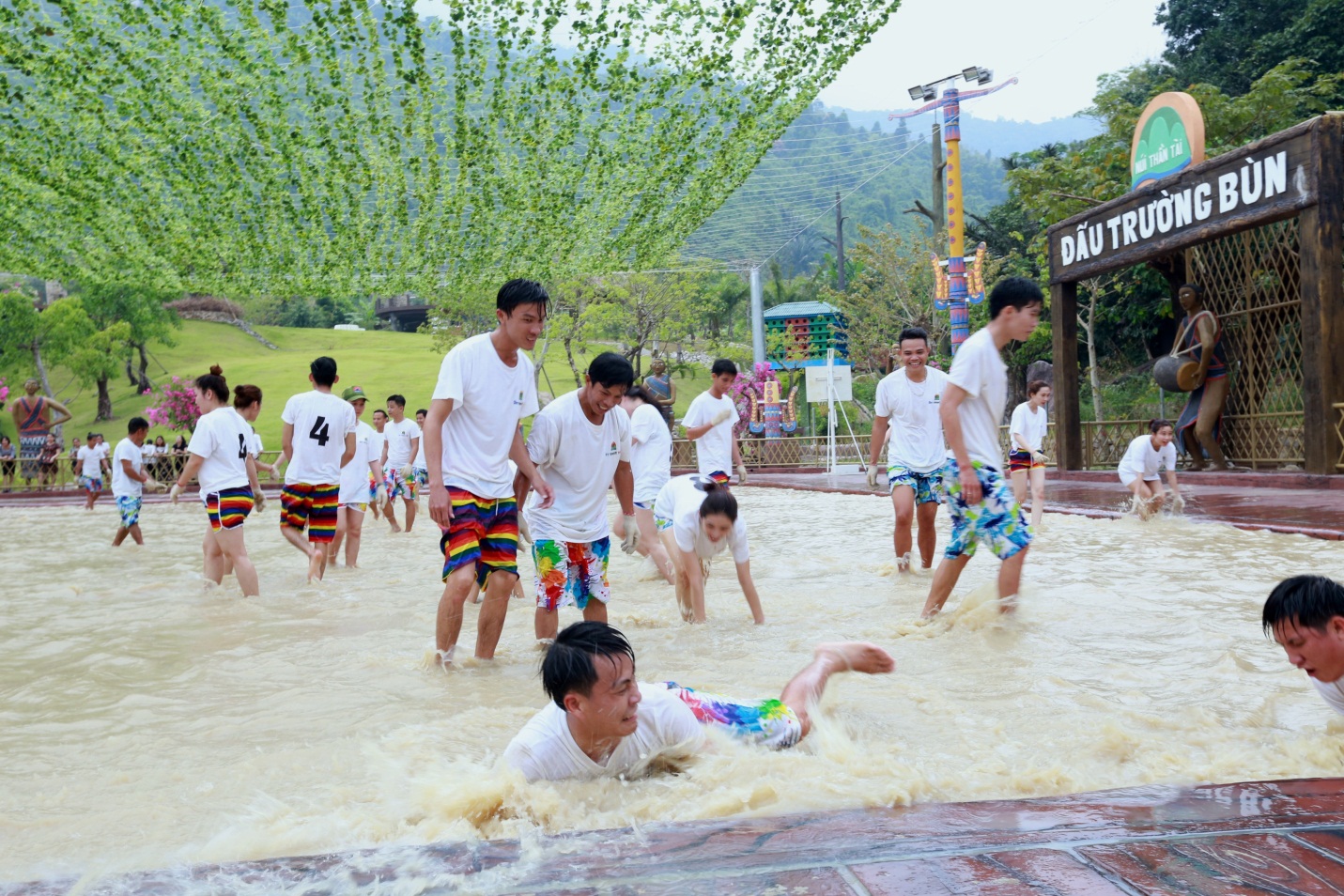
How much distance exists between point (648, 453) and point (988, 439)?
3.37 m

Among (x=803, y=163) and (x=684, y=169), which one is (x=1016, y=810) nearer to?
(x=684, y=169)

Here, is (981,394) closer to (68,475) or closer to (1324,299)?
(1324,299)

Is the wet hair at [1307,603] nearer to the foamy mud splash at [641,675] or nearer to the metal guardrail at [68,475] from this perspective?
the foamy mud splash at [641,675]

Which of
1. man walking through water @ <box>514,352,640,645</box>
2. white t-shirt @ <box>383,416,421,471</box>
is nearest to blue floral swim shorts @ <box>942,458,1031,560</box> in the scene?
man walking through water @ <box>514,352,640,645</box>

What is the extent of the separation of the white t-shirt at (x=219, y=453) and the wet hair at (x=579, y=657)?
18.4 ft

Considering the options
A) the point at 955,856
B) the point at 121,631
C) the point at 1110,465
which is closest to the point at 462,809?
the point at 955,856

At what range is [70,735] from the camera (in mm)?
4605

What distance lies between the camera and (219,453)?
807cm

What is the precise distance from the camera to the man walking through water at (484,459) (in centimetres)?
529

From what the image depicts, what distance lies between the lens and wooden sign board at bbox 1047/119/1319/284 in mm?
12680

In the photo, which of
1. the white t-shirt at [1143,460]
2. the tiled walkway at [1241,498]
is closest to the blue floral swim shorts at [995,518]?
the tiled walkway at [1241,498]

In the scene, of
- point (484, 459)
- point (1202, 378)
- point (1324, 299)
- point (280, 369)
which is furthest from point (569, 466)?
point (280, 369)

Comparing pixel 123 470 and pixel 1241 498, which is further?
pixel 123 470

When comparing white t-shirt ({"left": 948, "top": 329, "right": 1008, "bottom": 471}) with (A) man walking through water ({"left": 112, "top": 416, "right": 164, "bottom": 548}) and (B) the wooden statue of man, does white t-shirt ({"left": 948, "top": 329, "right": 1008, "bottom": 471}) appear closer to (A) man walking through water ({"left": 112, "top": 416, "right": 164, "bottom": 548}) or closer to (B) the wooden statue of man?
(A) man walking through water ({"left": 112, "top": 416, "right": 164, "bottom": 548})
